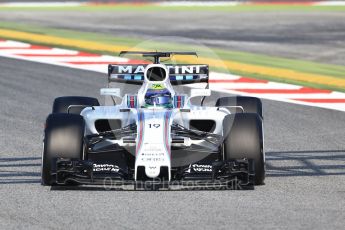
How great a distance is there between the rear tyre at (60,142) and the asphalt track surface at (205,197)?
0.25 metres

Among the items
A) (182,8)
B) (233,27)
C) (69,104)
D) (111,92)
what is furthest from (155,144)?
→ (182,8)

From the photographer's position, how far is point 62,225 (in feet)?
33.2

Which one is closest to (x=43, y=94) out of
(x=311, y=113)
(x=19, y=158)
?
(x=311, y=113)

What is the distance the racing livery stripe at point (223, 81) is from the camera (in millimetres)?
20406

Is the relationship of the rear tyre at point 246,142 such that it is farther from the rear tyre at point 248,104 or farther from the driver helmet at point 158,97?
the rear tyre at point 248,104

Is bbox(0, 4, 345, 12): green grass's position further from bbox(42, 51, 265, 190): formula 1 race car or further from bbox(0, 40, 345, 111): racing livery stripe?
bbox(42, 51, 265, 190): formula 1 race car

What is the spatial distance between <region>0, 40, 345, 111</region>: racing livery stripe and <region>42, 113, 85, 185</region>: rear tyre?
799 centimetres

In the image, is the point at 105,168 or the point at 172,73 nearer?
the point at 105,168

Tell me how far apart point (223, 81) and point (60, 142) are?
1077 cm

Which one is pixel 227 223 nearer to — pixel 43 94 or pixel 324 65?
pixel 43 94

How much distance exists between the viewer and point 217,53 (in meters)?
27.5

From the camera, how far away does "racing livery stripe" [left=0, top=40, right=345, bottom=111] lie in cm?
2041

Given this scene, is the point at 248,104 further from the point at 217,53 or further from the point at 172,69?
the point at 217,53

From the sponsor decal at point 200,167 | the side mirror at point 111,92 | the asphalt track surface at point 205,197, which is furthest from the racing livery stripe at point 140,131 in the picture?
the side mirror at point 111,92
